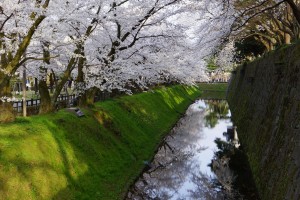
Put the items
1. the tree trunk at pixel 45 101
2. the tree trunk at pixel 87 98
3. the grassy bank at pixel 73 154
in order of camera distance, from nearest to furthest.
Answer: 1. the grassy bank at pixel 73 154
2. the tree trunk at pixel 45 101
3. the tree trunk at pixel 87 98

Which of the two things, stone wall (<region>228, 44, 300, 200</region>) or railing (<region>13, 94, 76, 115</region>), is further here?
railing (<region>13, 94, 76, 115</region>)

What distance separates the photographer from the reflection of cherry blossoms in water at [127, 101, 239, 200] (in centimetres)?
1669

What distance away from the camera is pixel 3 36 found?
41.9ft

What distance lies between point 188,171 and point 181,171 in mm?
389

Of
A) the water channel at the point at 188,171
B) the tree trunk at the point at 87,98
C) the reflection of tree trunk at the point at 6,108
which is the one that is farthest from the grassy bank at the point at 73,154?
the water channel at the point at 188,171

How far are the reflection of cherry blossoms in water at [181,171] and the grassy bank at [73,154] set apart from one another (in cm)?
73

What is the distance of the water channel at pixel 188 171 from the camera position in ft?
54.6

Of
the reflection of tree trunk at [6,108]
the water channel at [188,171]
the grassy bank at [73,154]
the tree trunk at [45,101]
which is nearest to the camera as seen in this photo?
the grassy bank at [73,154]

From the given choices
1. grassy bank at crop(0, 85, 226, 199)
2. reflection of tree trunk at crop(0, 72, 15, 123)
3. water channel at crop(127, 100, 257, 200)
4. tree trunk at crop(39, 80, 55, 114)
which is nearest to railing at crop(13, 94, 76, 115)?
grassy bank at crop(0, 85, 226, 199)

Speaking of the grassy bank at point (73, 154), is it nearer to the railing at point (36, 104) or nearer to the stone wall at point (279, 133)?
the railing at point (36, 104)

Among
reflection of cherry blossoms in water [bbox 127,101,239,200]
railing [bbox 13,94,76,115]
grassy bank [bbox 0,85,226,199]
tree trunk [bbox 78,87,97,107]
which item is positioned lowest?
reflection of cherry blossoms in water [bbox 127,101,239,200]

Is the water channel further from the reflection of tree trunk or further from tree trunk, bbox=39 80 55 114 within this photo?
the reflection of tree trunk

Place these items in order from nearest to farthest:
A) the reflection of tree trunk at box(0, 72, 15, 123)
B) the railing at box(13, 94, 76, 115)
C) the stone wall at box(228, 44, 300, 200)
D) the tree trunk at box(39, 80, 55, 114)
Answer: the stone wall at box(228, 44, 300, 200) < the reflection of tree trunk at box(0, 72, 15, 123) < the tree trunk at box(39, 80, 55, 114) < the railing at box(13, 94, 76, 115)

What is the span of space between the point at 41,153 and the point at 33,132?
963 mm
